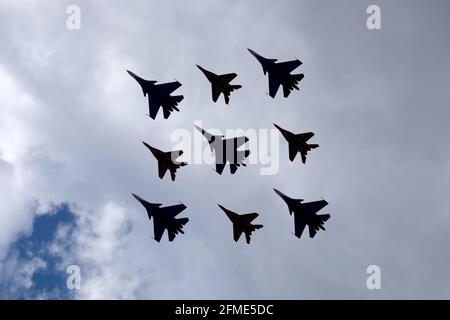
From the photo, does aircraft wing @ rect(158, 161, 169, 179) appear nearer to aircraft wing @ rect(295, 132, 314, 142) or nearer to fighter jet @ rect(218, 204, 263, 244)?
fighter jet @ rect(218, 204, 263, 244)

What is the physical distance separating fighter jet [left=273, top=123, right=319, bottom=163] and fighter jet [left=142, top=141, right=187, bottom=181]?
46.7 feet

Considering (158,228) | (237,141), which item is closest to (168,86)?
(237,141)

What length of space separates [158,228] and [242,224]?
12250mm

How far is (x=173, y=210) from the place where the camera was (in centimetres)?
6309

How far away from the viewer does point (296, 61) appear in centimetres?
6206

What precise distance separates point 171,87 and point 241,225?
21.5 meters

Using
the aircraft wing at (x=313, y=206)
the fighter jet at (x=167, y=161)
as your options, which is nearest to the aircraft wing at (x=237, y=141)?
the fighter jet at (x=167, y=161)

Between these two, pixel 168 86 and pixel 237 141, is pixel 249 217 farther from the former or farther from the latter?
Answer: pixel 168 86

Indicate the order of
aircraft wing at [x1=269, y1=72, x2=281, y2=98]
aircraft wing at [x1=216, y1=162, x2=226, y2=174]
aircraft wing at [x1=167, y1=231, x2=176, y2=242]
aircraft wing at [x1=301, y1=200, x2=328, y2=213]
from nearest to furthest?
aircraft wing at [x1=301, y1=200, x2=328, y2=213]
aircraft wing at [x1=167, y1=231, x2=176, y2=242]
aircraft wing at [x1=269, y1=72, x2=281, y2=98]
aircraft wing at [x1=216, y1=162, x2=226, y2=174]

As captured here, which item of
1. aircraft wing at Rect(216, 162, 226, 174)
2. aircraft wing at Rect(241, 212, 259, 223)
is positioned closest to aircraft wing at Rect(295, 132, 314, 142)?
aircraft wing at Rect(216, 162, 226, 174)

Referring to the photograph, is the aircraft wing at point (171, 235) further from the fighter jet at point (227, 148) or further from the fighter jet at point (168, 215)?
the fighter jet at point (227, 148)

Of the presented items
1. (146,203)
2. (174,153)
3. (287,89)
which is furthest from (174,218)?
(287,89)

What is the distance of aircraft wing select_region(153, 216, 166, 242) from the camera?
2504 inches
